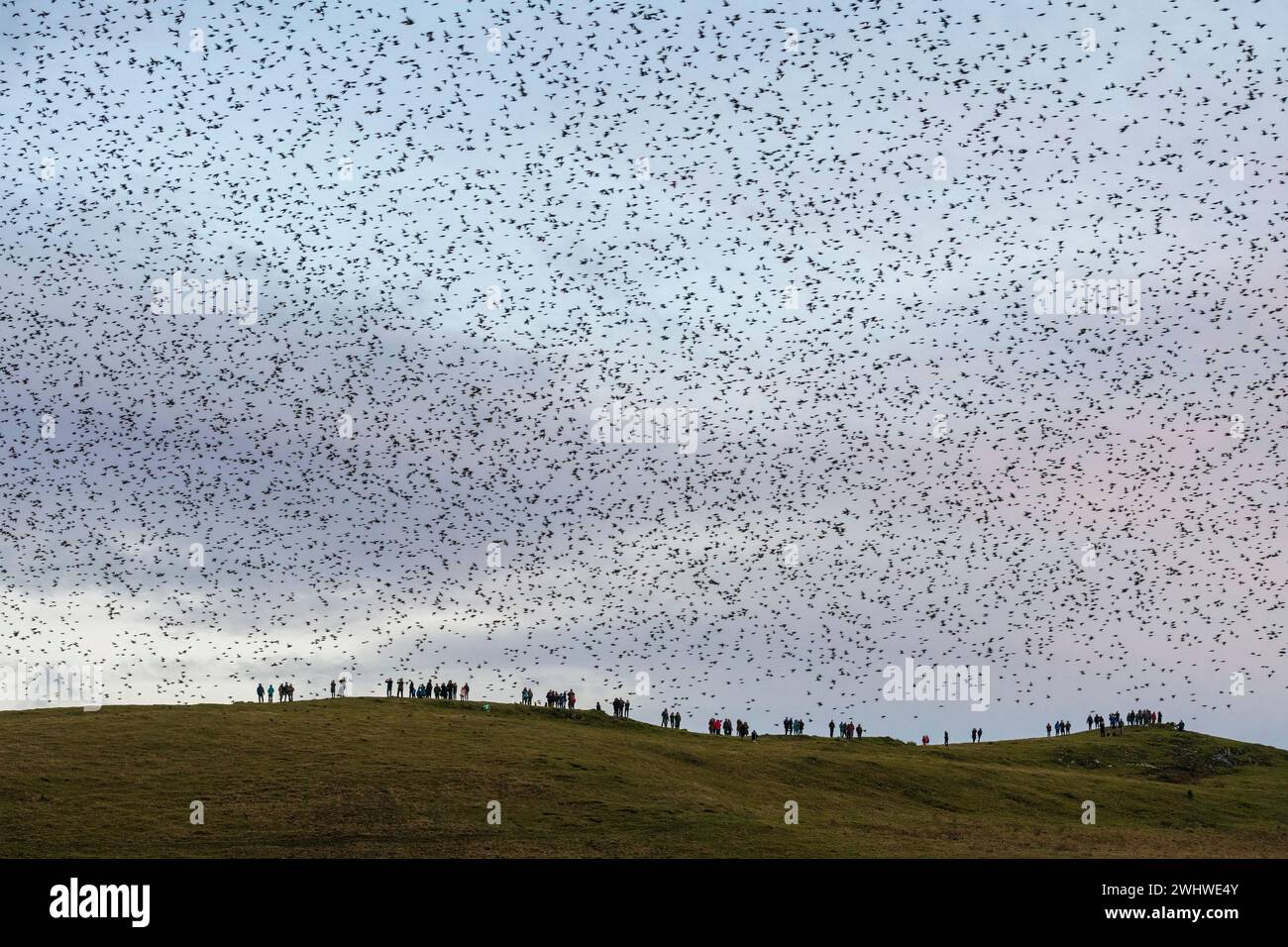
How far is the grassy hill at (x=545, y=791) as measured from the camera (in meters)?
57.8

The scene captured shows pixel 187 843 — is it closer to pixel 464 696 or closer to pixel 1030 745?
pixel 464 696

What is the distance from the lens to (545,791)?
66562 millimetres

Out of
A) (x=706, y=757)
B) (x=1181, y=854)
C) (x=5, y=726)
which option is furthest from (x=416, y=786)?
(x=1181, y=854)

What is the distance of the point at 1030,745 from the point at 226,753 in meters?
61.2

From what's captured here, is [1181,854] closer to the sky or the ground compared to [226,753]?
closer to the ground

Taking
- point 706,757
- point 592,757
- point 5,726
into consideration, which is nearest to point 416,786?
point 592,757

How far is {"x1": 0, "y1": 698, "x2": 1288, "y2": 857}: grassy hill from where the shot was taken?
57844mm

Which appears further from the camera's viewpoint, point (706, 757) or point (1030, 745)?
point (1030, 745)
